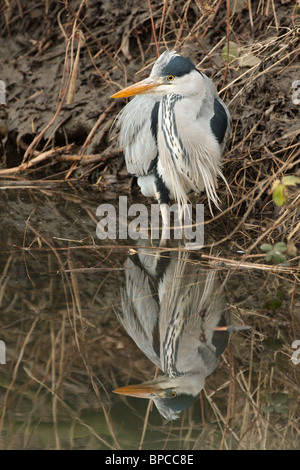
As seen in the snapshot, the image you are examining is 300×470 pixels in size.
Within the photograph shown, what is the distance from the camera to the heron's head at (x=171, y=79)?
341cm

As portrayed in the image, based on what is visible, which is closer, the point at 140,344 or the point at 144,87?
the point at 140,344

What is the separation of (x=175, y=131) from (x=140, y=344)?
1.55 meters

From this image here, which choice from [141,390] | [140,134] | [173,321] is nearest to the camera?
[141,390]

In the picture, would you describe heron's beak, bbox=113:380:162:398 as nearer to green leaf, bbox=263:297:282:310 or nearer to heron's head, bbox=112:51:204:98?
green leaf, bbox=263:297:282:310

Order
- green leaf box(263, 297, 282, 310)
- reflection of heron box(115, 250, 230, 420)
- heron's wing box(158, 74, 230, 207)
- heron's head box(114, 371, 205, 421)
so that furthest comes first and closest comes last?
heron's wing box(158, 74, 230, 207), green leaf box(263, 297, 282, 310), reflection of heron box(115, 250, 230, 420), heron's head box(114, 371, 205, 421)

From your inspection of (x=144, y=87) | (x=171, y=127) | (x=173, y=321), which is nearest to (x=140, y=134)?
(x=171, y=127)

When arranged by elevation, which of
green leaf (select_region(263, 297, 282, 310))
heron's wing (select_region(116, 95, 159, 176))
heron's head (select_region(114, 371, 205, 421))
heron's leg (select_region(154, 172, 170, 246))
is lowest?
heron's leg (select_region(154, 172, 170, 246))

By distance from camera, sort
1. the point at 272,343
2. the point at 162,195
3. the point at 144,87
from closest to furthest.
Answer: the point at 272,343
the point at 144,87
the point at 162,195

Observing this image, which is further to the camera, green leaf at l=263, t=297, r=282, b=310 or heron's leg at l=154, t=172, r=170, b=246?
heron's leg at l=154, t=172, r=170, b=246

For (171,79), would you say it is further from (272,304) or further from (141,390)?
(141,390)

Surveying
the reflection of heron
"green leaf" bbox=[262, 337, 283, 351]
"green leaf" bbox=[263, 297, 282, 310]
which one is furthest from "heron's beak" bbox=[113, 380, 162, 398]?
"green leaf" bbox=[263, 297, 282, 310]

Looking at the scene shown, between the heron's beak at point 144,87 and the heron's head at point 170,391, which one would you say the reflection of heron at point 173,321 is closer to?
the heron's head at point 170,391

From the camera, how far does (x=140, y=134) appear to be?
157 inches

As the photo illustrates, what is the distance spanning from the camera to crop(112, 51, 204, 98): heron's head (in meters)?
3.41
